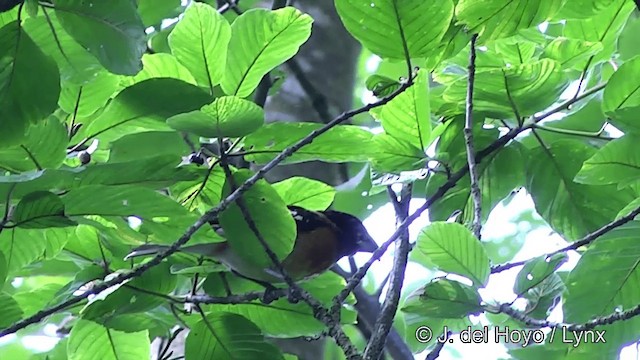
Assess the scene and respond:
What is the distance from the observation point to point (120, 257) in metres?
1.81

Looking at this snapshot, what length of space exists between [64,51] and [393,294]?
2.57 feet

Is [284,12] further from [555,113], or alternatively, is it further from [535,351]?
[535,351]

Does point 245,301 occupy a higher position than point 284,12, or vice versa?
point 284,12

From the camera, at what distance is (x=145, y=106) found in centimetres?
157

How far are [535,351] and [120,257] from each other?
3.10 ft

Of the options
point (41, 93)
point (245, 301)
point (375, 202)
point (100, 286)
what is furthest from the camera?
point (375, 202)

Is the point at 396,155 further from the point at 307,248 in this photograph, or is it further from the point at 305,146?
the point at 307,248

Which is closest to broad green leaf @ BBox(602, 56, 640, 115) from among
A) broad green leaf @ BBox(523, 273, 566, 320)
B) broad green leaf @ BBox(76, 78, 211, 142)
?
broad green leaf @ BBox(523, 273, 566, 320)

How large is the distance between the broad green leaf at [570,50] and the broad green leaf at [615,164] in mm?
231

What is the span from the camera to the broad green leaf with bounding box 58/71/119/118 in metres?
1.67

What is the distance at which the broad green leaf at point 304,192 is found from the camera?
1813mm

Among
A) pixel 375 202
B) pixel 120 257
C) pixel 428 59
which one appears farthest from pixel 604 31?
pixel 120 257

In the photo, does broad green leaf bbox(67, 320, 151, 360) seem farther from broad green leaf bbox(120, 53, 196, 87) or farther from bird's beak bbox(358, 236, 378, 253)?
bird's beak bbox(358, 236, 378, 253)

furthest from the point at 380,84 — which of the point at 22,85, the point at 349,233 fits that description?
the point at 349,233
